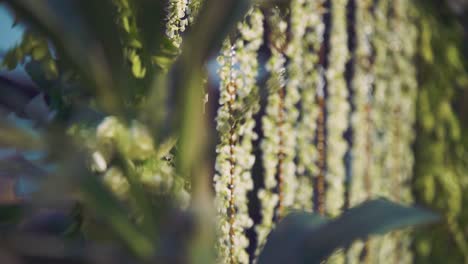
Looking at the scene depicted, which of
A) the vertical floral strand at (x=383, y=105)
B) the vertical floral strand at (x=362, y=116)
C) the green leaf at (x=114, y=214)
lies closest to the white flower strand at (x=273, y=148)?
the vertical floral strand at (x=362, y=116)

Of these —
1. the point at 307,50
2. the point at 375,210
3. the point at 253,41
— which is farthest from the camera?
the point at 307,50

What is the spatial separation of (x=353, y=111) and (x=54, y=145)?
224 centimetres

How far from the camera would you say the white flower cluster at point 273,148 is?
1967 millimetres

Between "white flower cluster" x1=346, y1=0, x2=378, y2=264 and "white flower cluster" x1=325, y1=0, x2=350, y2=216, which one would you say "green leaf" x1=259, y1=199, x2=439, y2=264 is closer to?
"white flower cluster" x1=325, y1=0, x2=350, y2=216

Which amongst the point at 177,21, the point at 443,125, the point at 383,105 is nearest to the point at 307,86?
the point at 383,105

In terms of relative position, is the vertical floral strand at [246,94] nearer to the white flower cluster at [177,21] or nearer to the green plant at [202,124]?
the green plant at [202,124]

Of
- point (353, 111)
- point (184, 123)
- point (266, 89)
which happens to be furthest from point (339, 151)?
point (184, 123)

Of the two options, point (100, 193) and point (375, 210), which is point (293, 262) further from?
point (100, 193)

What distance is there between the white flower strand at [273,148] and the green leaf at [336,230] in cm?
119

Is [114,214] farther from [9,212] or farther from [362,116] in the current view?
[362,116]

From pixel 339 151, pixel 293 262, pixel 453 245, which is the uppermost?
pixel 339 151

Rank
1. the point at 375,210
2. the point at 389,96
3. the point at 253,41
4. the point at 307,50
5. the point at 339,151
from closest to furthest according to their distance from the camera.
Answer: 1. the point at 375,210
2. the point at 253,41
3. the point at 307,50
4. the point at 339,151
5. the point at 389,96

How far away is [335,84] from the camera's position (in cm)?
250

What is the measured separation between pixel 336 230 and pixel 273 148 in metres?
1.40
